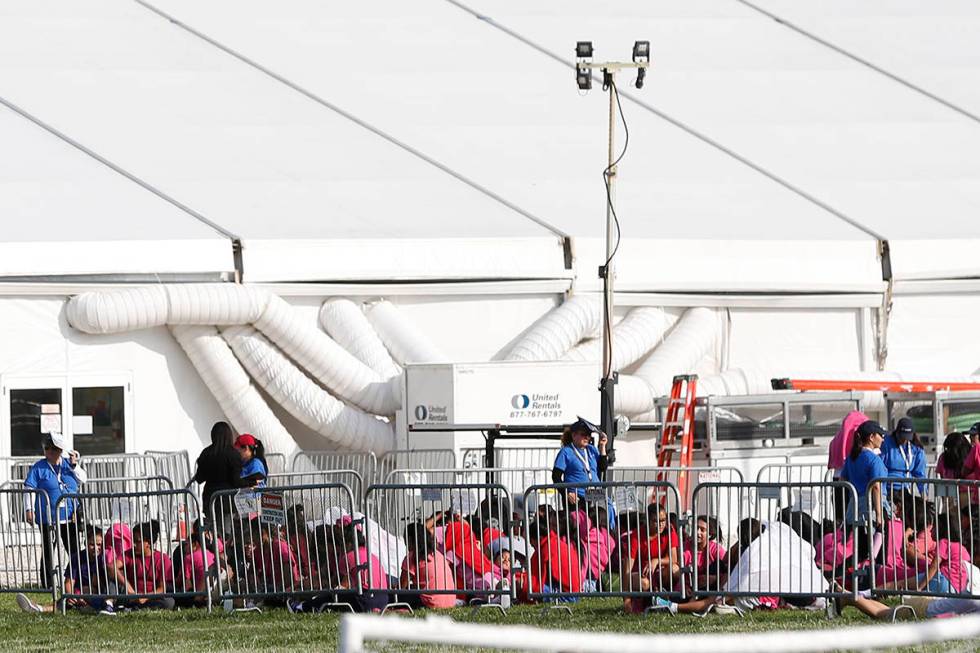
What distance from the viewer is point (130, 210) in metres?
20.2

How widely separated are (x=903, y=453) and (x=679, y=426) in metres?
5.26

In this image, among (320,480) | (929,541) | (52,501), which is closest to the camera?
(929,541)

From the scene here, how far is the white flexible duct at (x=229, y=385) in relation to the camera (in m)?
19.7

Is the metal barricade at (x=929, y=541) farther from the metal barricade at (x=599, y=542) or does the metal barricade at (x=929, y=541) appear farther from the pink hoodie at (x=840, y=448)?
the pink hoodie at (x=840, y=448)

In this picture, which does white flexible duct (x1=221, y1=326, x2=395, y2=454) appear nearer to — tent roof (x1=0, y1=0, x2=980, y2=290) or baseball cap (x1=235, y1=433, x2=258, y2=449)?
tent roof (x1=0, y1=0, x2=980, y2=290)

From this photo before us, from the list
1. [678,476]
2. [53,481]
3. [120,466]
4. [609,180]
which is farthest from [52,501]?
[609,180]

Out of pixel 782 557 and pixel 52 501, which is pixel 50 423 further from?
pixel 782 557

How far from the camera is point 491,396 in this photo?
19547 mm

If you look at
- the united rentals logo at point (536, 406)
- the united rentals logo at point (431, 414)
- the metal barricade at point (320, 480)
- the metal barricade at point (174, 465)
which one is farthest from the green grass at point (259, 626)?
the united rentals logo at point (536, 406)

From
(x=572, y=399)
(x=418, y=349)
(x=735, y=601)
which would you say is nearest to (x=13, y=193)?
(x=418, y=349)

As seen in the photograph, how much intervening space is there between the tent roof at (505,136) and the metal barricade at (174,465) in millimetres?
2483

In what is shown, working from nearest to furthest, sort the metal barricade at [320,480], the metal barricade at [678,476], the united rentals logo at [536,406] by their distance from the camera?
the metal barricade at [320,480] < the metal barricade at [678,476] < the united rentals logo at [536,406]

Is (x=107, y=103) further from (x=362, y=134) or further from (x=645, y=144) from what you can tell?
(x=645, y=144)

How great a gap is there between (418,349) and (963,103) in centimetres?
1072
